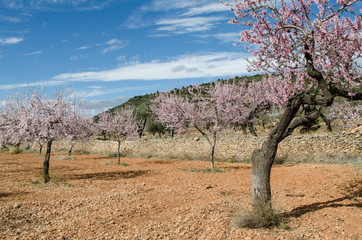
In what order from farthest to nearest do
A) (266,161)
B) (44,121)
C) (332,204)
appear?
1. (44,121)
2. (332,204)
3. (266,161)

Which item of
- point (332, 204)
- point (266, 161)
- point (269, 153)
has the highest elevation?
point (269, 153)

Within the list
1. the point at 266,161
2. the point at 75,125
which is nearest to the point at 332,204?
the point at 266,161

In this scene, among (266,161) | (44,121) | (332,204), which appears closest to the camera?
(266,161)

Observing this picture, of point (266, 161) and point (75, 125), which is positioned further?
point (75, 125)

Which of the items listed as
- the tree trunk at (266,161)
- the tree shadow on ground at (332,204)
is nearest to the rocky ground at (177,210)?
the tree shadow on ground at (332,204)

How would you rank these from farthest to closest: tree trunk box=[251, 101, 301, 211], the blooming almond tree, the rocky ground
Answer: the blooming almond tree, tree trunk box=[251, 101, 301, 211], the rocky ground

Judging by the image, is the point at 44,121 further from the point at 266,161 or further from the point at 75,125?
the point at 266,161

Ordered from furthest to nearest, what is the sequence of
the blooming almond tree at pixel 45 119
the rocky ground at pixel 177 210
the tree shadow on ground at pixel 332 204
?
the blooming almond tree at pixel 45 119 < the tree shadow on ground at pixel 332 204 < the rocky ground at pixel 177 210

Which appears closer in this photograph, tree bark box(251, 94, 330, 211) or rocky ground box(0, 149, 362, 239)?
rocky ground box(0, 149, 362, 239)

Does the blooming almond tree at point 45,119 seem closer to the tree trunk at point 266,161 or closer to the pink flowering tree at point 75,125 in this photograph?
the pink flowering tree at point 75,125

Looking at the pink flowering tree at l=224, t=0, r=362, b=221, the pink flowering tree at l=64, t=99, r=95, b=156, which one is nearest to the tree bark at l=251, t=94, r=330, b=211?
the pink flowering tree at l=224, t=0, r=362, b=221

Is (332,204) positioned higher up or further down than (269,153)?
further down

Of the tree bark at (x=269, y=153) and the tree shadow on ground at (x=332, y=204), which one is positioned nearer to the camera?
the tree bark at (x=269, y=153)

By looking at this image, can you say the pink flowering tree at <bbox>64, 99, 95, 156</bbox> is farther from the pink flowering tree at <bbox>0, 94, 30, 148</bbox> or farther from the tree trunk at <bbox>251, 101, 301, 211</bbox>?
the tree trunk at <bbox>251, 101, 301, 211</bbox>
